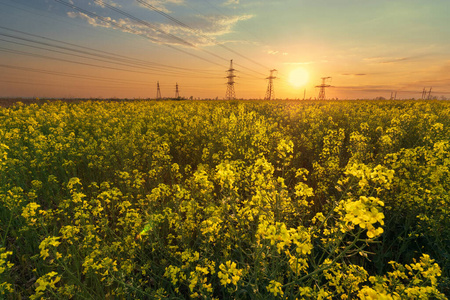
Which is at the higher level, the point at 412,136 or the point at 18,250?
the point at 412,136

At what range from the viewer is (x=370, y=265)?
354 cm

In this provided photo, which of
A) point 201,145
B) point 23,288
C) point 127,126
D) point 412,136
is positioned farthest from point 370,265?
point 127,126

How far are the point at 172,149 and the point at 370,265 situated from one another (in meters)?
5.94

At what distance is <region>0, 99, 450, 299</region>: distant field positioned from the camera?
6.58 ft

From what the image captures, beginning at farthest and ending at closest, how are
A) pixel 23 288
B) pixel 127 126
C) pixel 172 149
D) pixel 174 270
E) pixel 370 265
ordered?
pixel 127 126
pixel 172 149
pixel 370 265
pixel 23 288
pixel 174 270

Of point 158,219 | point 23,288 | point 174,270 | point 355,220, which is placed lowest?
point 23,288

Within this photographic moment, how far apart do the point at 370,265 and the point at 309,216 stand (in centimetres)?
122

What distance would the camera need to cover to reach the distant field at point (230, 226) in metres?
2.01

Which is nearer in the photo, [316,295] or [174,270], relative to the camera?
[316,295]

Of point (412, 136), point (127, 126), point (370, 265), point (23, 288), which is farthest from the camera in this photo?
point (127, 126)

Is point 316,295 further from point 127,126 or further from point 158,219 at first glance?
point 127,126

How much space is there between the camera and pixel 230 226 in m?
2.48

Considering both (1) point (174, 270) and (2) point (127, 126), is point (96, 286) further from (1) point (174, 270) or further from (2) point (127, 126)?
(2) point (127, 126)

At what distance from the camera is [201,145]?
6.80 m
